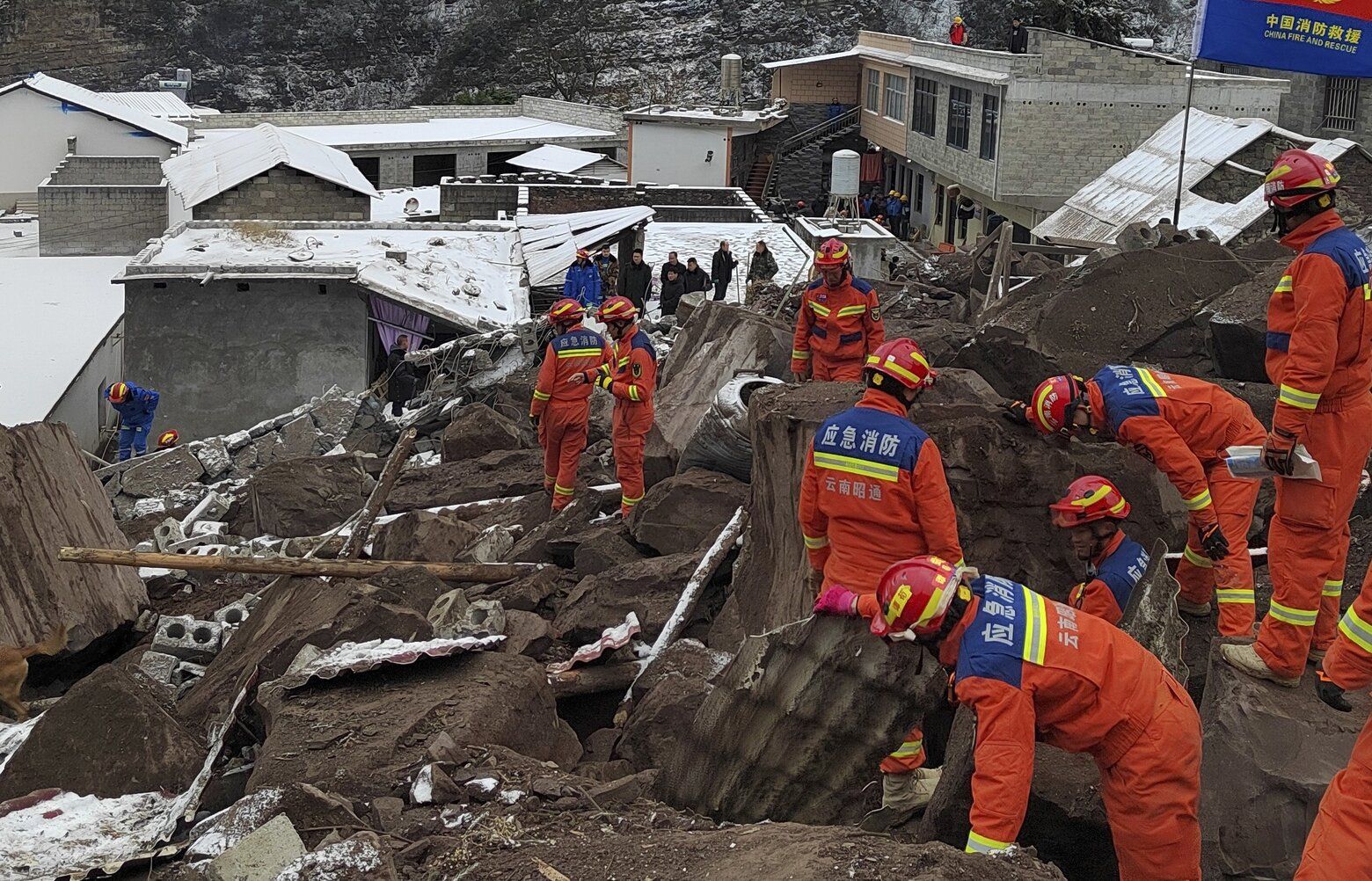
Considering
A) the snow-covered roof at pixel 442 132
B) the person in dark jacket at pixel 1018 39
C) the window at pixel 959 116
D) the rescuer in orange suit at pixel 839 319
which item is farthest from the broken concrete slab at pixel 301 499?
the snow-covered roof at pixel 442 132

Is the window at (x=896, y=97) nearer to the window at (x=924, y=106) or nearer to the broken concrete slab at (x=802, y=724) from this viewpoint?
the window at (x=924, y=106)

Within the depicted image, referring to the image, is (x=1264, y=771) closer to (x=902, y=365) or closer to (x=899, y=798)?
(x=899, y=798)

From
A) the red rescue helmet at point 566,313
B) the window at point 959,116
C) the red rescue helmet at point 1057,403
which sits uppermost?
the window at point 959,116

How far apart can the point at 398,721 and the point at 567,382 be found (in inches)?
174

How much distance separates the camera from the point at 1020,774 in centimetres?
400

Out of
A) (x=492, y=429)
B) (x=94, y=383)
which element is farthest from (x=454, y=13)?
(x=492, y=429)

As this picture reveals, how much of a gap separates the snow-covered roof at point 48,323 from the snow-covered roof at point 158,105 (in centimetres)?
2025

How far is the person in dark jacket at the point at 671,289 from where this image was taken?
18594mm

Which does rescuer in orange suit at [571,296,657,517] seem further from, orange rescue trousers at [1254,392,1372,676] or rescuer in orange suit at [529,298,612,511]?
orange rescue trousers at [1254,392,1372,676]

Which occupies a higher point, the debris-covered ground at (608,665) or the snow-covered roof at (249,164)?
the snow-covered roof at (249,164)

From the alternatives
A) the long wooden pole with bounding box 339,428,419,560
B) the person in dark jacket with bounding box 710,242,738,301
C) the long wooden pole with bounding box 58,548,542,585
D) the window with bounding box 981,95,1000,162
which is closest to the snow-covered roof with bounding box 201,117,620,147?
the window with bounding box 981,95,1000,162

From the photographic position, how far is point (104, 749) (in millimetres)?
5773

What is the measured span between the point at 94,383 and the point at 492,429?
35.7 ft

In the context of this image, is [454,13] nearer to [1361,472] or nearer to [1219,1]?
[1219,1]
